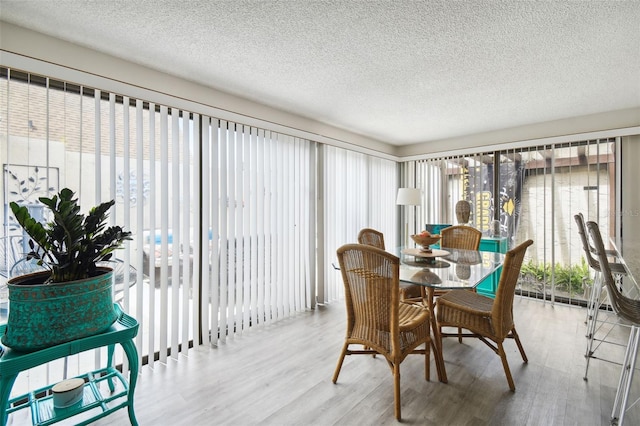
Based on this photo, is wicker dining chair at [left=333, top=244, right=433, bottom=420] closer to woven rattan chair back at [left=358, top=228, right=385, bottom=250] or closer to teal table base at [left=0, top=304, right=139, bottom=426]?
woven rattan chair back at [left=358, top=228, right=385, bottom=250]

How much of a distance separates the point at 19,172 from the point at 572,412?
3862 mm

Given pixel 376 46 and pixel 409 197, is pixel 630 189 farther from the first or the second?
pixel 376 46

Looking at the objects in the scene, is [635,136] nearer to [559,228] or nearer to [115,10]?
[559,228]

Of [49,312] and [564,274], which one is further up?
[49,312]

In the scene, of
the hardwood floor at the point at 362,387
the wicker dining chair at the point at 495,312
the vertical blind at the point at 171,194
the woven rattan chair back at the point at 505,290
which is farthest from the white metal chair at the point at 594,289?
the vertical blind at the point at 171,194

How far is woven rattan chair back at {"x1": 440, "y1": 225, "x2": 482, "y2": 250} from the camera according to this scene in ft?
11.6

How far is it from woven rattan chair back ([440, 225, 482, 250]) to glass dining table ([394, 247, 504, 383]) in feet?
1.14

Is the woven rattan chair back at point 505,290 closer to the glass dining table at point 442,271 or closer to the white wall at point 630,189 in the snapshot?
the glass dining table at point 442,271

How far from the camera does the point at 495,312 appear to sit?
213 cm

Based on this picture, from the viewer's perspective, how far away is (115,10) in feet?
5.72

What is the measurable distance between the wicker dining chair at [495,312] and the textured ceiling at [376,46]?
1.47 meters

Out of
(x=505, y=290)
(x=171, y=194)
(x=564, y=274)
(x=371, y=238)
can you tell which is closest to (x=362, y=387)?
(x=505, y=290)

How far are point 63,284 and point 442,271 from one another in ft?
8.02

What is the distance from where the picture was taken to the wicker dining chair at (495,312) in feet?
6.86
